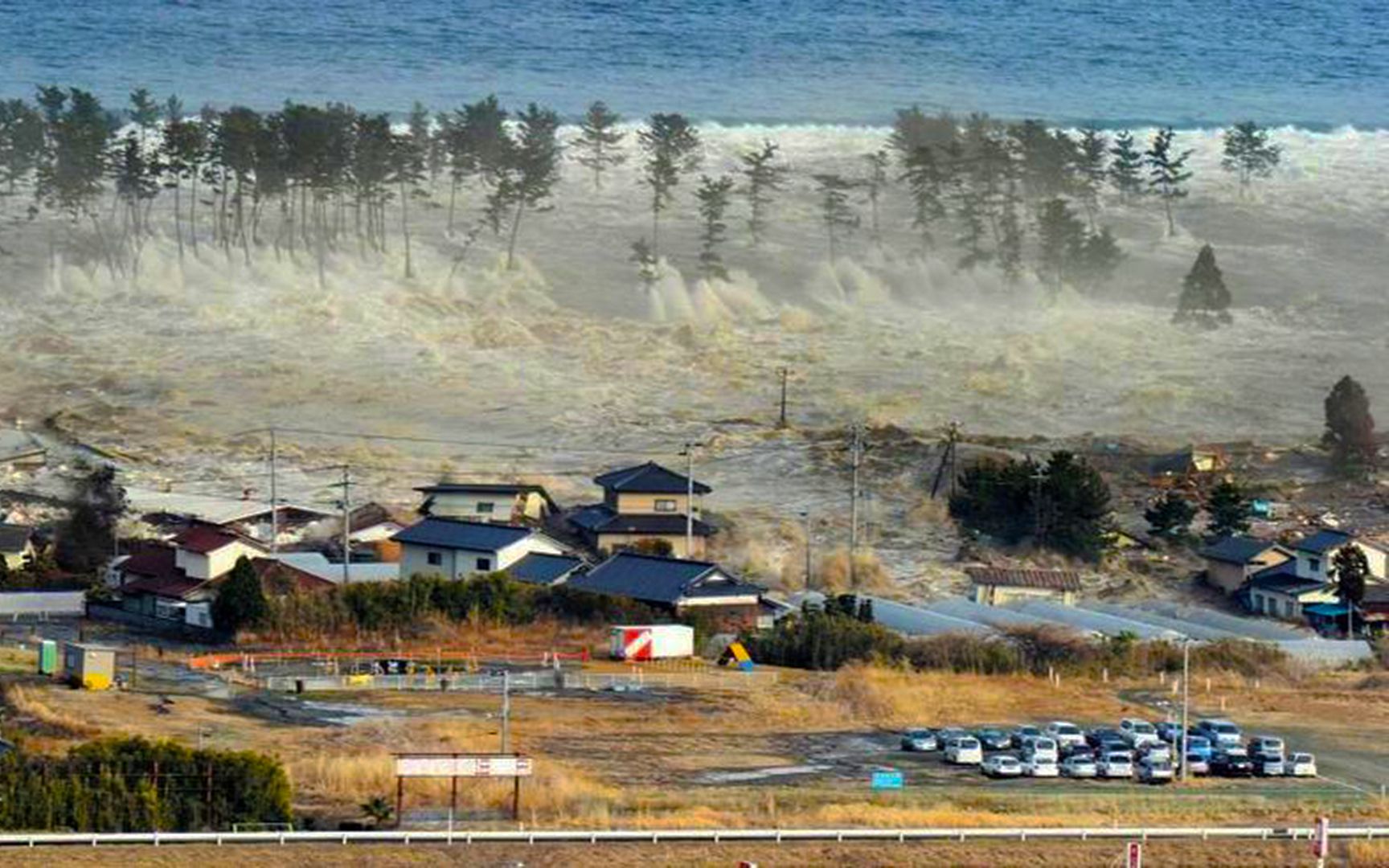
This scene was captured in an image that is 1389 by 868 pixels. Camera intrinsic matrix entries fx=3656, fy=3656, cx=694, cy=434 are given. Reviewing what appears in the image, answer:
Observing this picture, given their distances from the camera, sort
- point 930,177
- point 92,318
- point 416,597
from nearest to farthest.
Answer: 1. point 416,597
2. point 92,318
3. point 930,177

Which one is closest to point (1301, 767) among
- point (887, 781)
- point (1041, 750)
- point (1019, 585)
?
point (1041, 750)

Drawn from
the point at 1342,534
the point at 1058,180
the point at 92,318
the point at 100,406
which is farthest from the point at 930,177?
the point at 1342,534

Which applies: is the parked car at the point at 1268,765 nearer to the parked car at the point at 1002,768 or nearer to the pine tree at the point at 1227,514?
the parked car at the point at 1002,768

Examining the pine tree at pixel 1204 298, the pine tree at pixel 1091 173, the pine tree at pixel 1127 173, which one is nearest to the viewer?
the pine tree at pixel 1204 298

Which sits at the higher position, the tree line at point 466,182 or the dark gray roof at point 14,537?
the tree line at point 466,182

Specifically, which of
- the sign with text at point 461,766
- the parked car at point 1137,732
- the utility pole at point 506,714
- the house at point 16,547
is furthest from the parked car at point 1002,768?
the house at point 16,547

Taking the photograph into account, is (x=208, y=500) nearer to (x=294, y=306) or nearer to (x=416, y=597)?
(x=416, y=597)

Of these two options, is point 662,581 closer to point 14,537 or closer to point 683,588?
point 683,588
